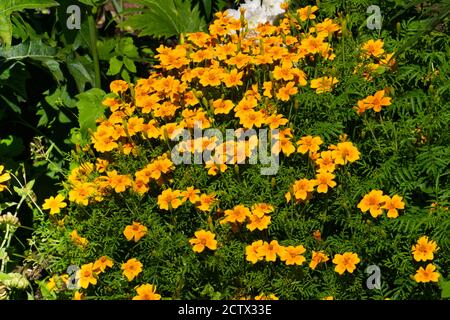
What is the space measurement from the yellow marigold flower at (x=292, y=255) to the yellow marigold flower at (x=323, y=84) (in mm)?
701

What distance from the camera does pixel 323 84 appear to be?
2.85 metres

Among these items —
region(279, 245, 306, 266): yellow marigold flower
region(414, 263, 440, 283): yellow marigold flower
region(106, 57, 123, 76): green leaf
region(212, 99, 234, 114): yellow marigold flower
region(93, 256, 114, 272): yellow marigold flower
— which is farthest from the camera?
region(106, 57, 123, 76): green leaf

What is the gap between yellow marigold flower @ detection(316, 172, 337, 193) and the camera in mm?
2535

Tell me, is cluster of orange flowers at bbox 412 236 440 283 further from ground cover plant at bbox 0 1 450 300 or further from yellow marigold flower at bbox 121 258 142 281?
yellow marigold flower at bbox 121 258 142 281

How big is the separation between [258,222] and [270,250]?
0.11m

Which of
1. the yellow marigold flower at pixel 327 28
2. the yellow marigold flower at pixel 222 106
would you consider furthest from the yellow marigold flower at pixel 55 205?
the yellow marigold flower at pixel 327 28

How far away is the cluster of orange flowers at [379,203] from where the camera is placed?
2447 mm

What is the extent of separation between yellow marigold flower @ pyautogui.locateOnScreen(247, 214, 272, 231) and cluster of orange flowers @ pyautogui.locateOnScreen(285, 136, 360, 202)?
13 cm

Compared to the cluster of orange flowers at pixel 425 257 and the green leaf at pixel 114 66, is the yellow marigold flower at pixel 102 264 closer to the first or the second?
the cluster of orange flowers at pixel 425 257

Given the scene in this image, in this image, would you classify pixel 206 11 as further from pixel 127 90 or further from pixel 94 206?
pixel 94 206

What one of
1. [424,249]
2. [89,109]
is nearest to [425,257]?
[424,249]

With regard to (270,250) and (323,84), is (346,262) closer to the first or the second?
(270,250)

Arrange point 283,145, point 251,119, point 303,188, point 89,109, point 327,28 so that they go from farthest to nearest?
point 89,109 → point 327,28 → point 251,119 → point 283,145 → point 303,188

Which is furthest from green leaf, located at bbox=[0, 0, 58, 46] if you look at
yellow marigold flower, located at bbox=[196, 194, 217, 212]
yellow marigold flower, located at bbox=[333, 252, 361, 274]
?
yellow marigold flower, located at bbox=[333, 252, 361, 274]
